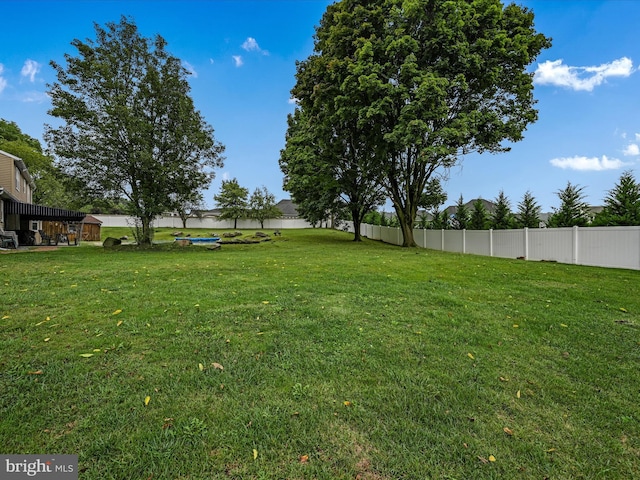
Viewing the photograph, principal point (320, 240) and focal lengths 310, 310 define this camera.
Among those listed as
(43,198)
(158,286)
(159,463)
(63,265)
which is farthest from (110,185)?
(43,198)

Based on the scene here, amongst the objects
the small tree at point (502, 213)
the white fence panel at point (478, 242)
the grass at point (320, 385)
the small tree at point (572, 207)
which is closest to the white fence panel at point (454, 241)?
the white fence panel at point (478, 242)

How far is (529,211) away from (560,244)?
3.74 meters

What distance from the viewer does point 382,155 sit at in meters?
14.3

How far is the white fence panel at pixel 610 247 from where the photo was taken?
9.08 m

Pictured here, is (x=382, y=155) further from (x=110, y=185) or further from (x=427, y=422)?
(x=427, y=422)

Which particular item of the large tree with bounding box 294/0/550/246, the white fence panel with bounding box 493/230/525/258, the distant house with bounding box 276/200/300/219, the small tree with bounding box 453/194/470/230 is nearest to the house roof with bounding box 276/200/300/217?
the distant house with bounding box 276/200/300/219

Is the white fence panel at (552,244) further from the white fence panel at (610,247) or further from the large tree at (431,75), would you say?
the large tree at (431,75)

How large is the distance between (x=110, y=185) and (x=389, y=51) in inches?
527

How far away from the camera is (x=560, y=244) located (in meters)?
10.9

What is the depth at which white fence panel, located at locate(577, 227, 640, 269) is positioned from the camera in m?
9.08

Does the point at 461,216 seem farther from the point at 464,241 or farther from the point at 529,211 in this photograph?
the point at 529,211

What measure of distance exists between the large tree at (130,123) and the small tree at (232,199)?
76.8 ft

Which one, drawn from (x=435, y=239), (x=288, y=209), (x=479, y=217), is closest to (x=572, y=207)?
(x=479, y=217)

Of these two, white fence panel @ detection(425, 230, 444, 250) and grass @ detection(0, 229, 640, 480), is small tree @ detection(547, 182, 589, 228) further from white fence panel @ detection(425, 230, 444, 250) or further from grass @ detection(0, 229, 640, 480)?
grass @ detection(0, 229, 640, 480)
